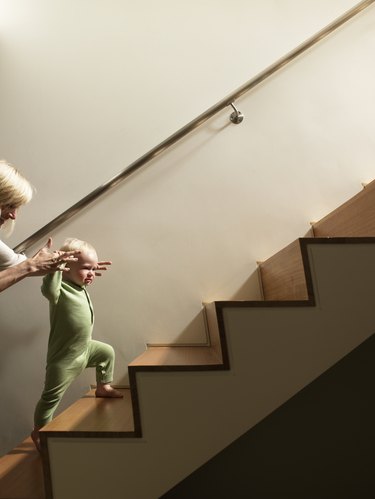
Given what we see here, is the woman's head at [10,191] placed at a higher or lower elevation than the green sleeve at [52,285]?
higher

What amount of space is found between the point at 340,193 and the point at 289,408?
0.89 m

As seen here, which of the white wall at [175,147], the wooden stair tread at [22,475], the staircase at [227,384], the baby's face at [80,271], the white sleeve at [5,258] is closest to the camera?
the staircase at [227,384]

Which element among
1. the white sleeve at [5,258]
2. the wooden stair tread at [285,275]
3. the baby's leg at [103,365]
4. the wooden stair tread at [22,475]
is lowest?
the wooden stair tread at [22,475]

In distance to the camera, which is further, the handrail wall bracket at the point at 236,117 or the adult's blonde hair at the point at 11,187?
the handrail wall bracket at the point at 236,117

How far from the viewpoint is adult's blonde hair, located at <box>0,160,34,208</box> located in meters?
1.23

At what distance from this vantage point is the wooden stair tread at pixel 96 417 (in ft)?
3.42

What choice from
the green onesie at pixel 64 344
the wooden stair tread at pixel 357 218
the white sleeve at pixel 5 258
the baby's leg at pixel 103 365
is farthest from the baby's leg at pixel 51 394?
the wooden stair tread at pixel 357 218

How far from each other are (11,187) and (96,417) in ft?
2.34

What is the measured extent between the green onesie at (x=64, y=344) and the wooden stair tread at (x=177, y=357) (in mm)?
190

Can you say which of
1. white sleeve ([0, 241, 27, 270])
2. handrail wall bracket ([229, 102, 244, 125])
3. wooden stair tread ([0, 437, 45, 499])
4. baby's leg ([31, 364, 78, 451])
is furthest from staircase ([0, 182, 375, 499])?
handrail wall bracket ([229, 102, 244, 125])

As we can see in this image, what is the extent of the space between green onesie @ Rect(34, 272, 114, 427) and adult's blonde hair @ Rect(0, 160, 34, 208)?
0.29m

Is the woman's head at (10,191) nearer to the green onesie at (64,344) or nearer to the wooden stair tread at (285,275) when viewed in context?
the green onesie at (64,344)

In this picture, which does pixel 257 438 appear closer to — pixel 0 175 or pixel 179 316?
pixel 179 316

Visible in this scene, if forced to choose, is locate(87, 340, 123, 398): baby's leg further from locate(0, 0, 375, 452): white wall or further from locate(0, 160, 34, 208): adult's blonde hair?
locate(0, 160, 34, 208): adult's blonde hair
